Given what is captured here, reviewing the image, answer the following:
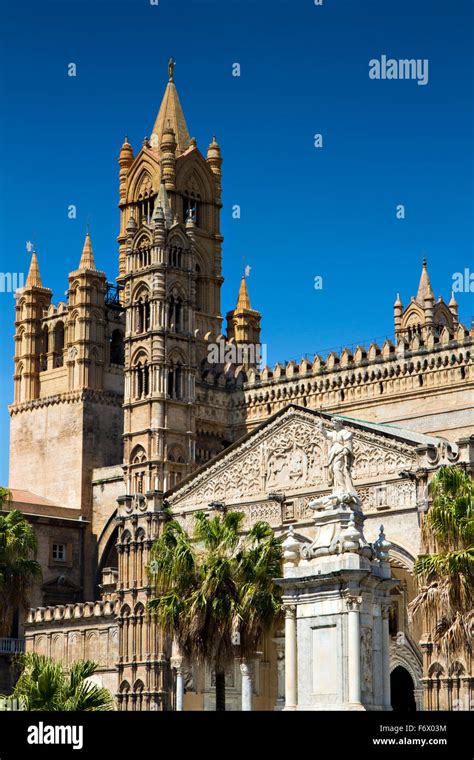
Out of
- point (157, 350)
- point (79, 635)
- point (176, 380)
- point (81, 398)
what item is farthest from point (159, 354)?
point (79, 635)

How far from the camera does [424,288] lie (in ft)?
282

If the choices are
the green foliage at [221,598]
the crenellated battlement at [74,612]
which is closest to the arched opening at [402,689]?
the green foliage at [221,598]

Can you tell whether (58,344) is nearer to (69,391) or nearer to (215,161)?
(69,391)

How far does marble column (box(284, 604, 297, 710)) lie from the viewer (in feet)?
96.4

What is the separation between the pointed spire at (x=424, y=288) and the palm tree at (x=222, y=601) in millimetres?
38593

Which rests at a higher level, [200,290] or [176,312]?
[200,290]

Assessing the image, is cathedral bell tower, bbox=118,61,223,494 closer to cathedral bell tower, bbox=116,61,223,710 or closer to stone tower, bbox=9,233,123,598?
cathedral bell tower, bbox=116,61,223,710

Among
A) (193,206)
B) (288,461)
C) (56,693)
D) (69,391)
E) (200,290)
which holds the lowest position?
(56,693)

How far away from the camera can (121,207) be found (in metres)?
89.6

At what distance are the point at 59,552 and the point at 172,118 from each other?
2978 cm

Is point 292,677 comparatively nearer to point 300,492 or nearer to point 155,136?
point 300,492

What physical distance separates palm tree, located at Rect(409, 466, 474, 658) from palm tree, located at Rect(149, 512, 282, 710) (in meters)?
7.09

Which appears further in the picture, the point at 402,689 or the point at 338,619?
the point at 402,689

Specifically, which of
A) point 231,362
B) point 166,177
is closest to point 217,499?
point 231,362
